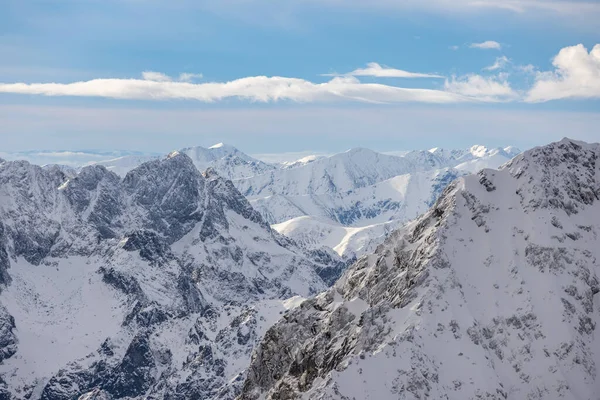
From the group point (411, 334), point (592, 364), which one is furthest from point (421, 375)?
point (592, 364)

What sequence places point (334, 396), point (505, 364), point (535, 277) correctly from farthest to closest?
point (535, 277) < point (505, 364) < point (334, 396)

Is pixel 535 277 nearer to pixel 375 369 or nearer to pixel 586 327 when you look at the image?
pixel 586 327

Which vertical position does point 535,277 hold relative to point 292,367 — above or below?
above

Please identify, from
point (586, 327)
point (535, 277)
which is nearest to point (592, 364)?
point (586, 327)

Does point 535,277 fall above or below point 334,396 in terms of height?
above

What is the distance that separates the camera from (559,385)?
181 metres

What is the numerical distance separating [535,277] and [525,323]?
1275 centimetres

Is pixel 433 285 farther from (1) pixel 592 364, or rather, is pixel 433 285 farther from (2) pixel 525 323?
(1) pixel 592 364

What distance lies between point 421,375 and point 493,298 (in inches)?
1161

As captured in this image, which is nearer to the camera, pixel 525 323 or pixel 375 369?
pixel 375 369

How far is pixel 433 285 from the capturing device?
192750 mm

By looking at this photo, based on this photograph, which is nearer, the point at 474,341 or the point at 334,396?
the point at 334,396

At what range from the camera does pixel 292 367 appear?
200m

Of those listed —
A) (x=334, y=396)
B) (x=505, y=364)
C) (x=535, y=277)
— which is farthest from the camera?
(x=535, y=277)
